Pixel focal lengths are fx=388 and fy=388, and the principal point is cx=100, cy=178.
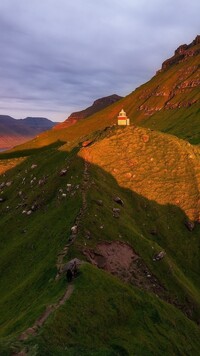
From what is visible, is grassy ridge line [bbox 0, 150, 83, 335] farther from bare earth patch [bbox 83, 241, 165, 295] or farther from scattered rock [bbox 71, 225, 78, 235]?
bare earth patch [bbox 83, 241, 165, 295]

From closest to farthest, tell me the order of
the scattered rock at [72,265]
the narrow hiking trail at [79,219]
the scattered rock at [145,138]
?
the scattered rock at [72,265] < the narrow hiking trail at [79,219] < the scattered rock at [145,138]

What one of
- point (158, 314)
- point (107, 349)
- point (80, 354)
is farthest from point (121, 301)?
point (80, 354)

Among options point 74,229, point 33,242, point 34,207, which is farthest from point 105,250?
point 34,207

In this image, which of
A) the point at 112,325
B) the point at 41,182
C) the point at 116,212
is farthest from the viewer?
the point at 41,182

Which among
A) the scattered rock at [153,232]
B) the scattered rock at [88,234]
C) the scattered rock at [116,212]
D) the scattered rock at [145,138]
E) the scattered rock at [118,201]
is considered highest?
the scattered rock at [145,138]

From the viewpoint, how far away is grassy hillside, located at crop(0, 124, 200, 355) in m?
32.5

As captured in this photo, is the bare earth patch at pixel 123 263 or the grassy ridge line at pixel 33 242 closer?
the grassy ridge line at pixel 33 242

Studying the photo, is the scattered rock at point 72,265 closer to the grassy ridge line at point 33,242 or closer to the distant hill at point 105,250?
the distant hill at point 105,250

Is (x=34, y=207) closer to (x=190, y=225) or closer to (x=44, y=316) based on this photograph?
(x=190, y=225)

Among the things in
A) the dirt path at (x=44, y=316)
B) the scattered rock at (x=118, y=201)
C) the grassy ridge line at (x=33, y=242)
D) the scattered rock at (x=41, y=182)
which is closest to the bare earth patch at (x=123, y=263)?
the grassy ridge line at (x=33, y=242)

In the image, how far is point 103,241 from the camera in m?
47.0

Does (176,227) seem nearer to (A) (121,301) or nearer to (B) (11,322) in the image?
(A) (121,301)

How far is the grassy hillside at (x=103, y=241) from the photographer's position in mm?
32500

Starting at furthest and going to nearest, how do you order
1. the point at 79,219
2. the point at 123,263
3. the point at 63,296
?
the point at 79,219 → the point at 123,263 → the point at 63,296
